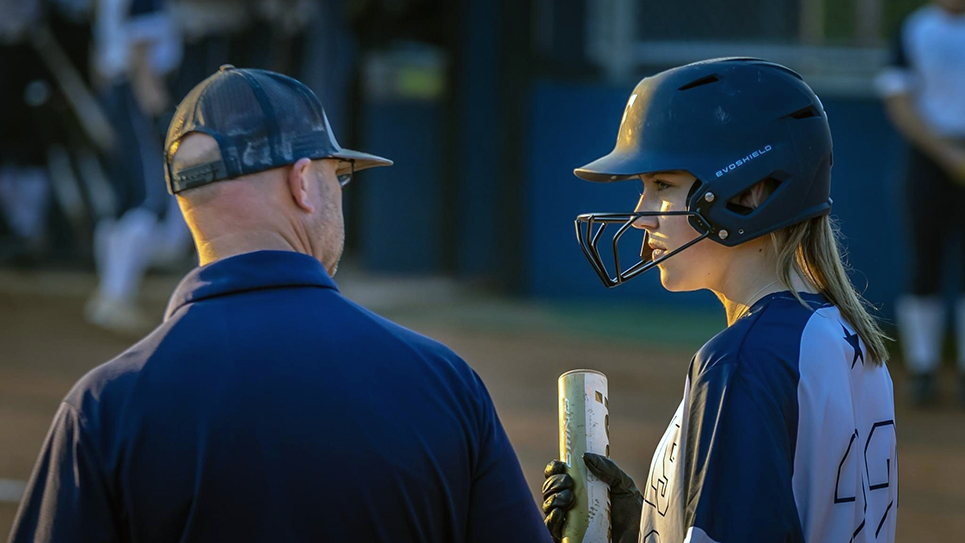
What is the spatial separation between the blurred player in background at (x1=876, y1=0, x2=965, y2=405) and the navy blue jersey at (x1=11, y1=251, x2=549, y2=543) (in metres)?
5.58

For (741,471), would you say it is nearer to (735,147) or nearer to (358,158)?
(735,147)

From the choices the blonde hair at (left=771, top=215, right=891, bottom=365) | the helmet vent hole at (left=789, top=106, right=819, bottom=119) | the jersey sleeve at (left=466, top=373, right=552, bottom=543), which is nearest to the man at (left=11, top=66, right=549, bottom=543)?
the jersey sleeve at (left=466, top=373, right=552, bottom=543)

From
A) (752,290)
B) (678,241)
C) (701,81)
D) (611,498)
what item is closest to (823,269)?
(752,290)

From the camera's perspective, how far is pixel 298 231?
204 centimetres

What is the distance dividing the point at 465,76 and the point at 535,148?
1209 mm

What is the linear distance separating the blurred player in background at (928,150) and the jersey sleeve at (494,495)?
5.43 metres

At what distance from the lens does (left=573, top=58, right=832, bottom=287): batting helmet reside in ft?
6.79

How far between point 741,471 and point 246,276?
2.68 ft

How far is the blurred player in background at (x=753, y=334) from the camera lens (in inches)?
69.9

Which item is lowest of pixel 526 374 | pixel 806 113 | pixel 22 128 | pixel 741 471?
pixel 526 374

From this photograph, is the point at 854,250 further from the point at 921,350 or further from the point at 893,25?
the point at 921,350

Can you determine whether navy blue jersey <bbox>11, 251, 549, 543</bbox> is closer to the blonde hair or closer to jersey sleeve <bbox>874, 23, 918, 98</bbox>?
the blonde hair

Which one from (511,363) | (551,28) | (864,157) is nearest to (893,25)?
(864,157)

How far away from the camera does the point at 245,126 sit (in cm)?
196
